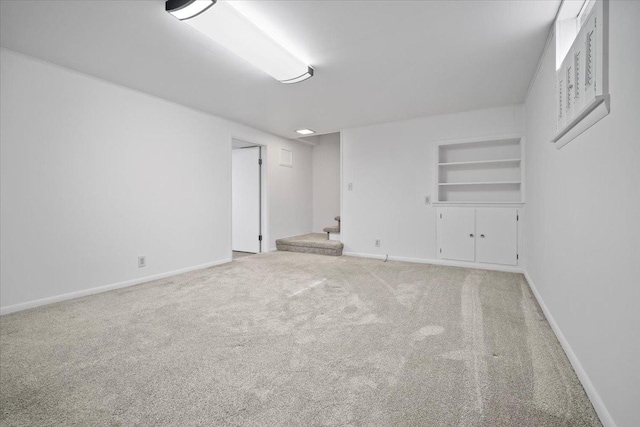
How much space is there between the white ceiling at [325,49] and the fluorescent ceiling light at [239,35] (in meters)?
0.11

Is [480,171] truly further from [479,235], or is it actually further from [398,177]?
[398,177]

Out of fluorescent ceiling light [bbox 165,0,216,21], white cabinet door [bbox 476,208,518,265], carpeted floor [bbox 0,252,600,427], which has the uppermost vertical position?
fluorescent ceiling light [bbox 165,0,216,21]

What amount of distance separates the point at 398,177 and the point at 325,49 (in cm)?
279

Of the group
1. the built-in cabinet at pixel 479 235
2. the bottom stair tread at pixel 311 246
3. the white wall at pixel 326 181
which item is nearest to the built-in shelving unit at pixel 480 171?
the built-in cabinet at pixel 479 235

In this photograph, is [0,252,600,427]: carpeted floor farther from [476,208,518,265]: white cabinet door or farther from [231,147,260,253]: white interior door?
[231,147,260,253]: white interior door

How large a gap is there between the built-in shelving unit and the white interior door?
3.30 m

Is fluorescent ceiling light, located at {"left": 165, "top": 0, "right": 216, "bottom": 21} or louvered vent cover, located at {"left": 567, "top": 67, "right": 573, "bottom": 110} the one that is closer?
louvered vent cover, located at {"left": 567, "top": 67, "right": 573, "bottom": 110}

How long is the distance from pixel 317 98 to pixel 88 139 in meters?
2.58

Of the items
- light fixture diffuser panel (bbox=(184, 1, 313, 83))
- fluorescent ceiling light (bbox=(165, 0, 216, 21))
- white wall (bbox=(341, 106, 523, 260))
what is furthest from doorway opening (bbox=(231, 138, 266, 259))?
fluorescent ceiling light (bbox=(165, 0, 216, 21))

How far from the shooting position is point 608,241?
4.22 feet

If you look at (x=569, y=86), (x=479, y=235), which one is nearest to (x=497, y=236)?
(x=479, y=235)

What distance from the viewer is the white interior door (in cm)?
578

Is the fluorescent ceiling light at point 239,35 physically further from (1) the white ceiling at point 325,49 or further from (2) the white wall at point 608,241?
(2) the white wall at point 608,241

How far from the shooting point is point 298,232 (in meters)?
6.59
